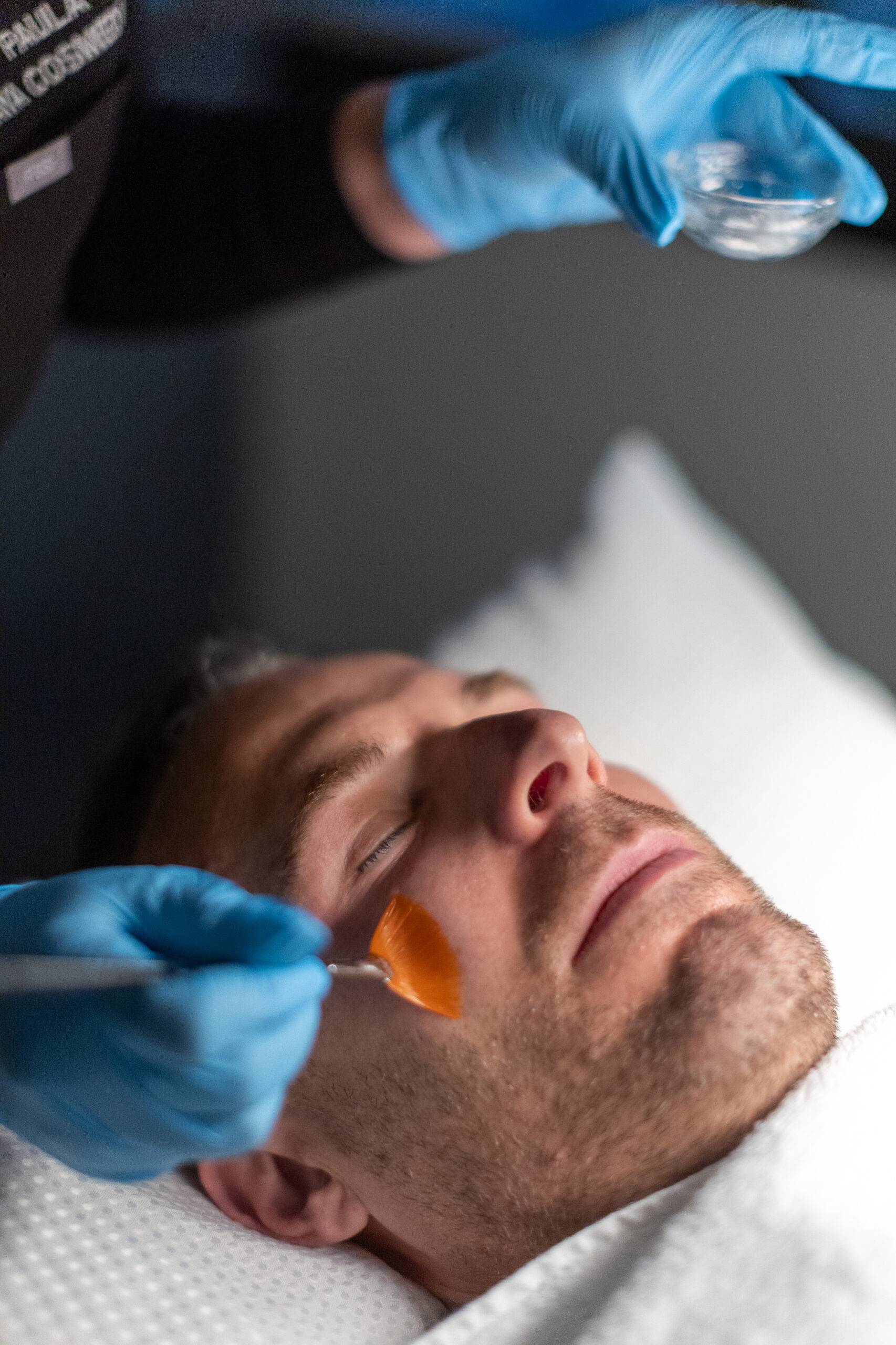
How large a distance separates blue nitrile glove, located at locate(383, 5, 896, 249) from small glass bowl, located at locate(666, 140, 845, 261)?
2 cm

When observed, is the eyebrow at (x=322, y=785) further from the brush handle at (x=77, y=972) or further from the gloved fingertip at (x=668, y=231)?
the gloved fingertip at (x=668, y=231)

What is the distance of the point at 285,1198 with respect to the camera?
886mm

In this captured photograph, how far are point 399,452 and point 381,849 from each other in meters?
0.97

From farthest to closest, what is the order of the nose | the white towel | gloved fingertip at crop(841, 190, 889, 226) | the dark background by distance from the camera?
the dark background, gloved fingertip at crop(841, 190, 889, 226), the nose, the white towel

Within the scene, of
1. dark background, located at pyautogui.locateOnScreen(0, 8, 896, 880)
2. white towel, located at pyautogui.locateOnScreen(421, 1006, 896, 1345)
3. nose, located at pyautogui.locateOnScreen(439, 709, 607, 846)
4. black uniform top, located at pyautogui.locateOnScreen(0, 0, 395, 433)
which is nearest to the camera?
white towel, located at pyautogui.locateOnScreen(421, 1006, 896, 1345)

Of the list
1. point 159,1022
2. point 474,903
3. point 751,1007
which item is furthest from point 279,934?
point 751,1007

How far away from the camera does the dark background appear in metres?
1.48

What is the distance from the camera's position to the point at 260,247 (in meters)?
1.24

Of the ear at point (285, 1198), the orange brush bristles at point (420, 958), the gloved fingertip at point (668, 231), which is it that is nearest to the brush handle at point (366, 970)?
the orange brush bristles at point (420, 958)

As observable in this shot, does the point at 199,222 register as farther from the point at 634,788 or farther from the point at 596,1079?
the point at 596,1079

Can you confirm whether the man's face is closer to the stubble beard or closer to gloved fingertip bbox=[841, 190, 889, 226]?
the stubble beard

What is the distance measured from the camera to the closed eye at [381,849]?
2.70 feet

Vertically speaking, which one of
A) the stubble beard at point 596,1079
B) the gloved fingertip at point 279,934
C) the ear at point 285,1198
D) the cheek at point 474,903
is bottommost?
the ear at point 285,1198

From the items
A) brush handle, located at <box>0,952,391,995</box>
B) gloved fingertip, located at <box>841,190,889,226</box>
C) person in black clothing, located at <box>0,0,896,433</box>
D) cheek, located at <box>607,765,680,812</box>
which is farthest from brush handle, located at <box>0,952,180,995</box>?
gloved fingertip, located at <box>841,190,889,226</box>
